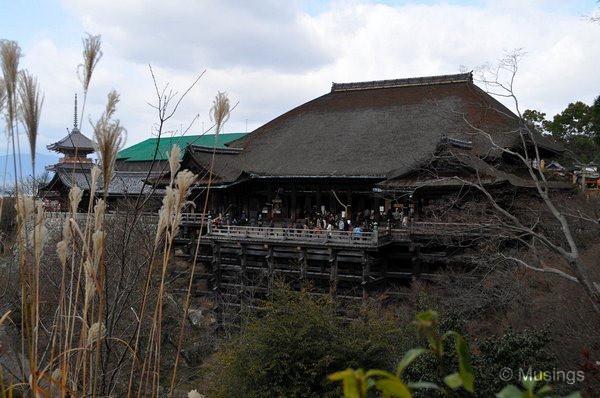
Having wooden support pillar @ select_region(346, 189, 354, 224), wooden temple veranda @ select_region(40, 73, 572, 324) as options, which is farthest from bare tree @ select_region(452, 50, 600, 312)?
wooden support pillar @ select_region(346, 189, 354, 224)

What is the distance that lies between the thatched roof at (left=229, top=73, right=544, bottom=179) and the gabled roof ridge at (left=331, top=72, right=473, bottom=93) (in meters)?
0.04

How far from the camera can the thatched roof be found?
51.9ft

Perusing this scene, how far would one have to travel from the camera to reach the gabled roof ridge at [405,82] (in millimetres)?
19198

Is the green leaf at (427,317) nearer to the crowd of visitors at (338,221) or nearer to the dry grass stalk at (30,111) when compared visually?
the dry grass stalk at (30,111)

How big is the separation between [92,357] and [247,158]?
1747cm

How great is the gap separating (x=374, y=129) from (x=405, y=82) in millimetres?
3218

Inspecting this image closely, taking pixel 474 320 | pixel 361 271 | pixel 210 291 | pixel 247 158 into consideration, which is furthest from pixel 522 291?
pixel 247 158

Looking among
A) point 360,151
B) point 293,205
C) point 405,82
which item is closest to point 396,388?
point 360,151

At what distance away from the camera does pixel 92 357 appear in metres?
2.50

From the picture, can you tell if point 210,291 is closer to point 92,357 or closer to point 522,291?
point 522,291

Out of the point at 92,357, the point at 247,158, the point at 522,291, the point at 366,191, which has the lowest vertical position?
the point at 522,291

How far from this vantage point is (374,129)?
18.2 meters

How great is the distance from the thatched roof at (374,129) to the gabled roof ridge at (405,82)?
35 mm

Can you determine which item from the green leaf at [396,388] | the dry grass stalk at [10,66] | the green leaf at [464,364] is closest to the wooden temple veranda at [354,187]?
the dry grass stalk at [10,66]
